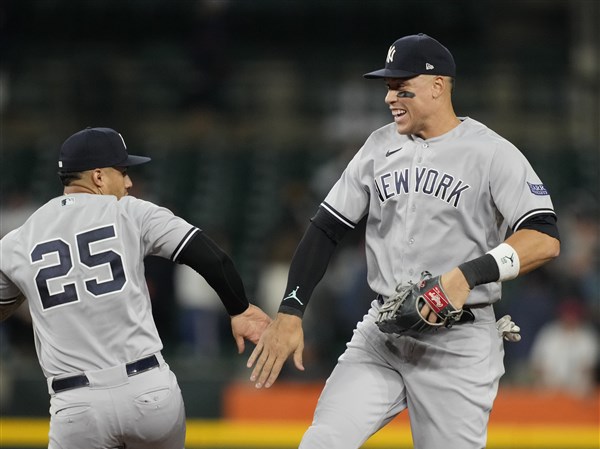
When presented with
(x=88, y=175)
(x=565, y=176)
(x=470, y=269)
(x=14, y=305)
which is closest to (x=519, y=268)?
(x=470, y=269)

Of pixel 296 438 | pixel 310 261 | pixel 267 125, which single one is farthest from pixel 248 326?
pixel 267 125

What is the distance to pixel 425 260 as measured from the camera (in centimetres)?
421

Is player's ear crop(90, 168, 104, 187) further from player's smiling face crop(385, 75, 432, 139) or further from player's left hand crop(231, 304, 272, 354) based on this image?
player's smiling face crop(385, 75, 432, 139)

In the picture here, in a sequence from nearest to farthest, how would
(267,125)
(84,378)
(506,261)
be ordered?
(506,261) < (84,378) < (267,125)

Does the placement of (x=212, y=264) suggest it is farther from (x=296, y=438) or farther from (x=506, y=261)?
(x=296, y=438)

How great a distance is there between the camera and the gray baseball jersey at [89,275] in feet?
13.3

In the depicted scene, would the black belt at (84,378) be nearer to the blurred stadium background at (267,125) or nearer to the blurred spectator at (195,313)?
the blurred stadium background at (267,125)

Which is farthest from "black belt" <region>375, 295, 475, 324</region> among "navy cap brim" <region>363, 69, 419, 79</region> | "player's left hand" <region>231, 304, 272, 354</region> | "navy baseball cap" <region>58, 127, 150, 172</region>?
"navy baseball cap" <region>58, 127, 150, 172</region>

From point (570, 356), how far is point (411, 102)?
447cm

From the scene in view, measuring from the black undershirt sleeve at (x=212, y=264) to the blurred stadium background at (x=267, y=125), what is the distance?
3387 mm

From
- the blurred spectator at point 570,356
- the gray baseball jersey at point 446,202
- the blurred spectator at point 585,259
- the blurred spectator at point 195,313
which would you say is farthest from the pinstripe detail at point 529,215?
the blurred spectator at point 195,313

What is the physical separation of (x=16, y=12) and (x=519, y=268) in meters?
10.3

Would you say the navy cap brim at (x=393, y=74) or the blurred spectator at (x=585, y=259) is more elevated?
the navy cap brim at (x=393, y=74)

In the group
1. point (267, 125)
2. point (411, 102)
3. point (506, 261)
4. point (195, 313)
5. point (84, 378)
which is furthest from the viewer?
point (267, 125)
